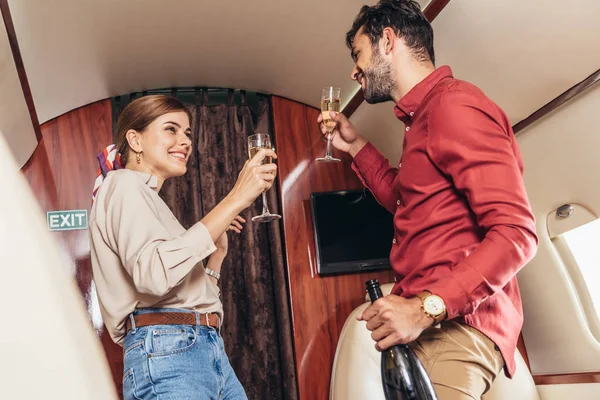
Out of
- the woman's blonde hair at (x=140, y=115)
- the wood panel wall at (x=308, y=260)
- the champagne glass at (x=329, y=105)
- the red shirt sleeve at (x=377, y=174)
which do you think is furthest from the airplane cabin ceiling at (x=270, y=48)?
the woman's blonde hair at (x=140, y=115)

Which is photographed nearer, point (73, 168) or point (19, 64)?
point (19, 64)

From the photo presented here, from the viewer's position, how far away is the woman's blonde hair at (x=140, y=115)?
1636 mm

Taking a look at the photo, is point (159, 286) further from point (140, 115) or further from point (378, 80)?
point (378, 80)

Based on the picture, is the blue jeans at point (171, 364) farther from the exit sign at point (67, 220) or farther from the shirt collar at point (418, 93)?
the exit sign at point (67, 220)

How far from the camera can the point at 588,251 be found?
2.37 m

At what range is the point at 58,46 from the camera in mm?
2500

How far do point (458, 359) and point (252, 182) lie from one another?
70cm

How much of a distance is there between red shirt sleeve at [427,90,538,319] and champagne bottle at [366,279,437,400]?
0.42ft

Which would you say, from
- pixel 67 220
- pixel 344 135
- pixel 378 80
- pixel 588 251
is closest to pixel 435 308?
pixel 378 80

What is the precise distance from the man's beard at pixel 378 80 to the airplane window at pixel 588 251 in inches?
51.8

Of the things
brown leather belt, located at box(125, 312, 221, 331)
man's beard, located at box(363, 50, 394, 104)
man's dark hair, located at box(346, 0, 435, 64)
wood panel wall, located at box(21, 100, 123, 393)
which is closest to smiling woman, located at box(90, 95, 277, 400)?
brown leather belt, located at box(125, 312, 221, 331)

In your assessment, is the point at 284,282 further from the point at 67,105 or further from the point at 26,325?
the point at 26,325

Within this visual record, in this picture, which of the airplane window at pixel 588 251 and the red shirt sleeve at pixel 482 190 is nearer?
the red shirt sleeve at pixel 482 190

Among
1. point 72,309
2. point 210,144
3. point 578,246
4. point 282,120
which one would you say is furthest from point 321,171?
point 72,309
